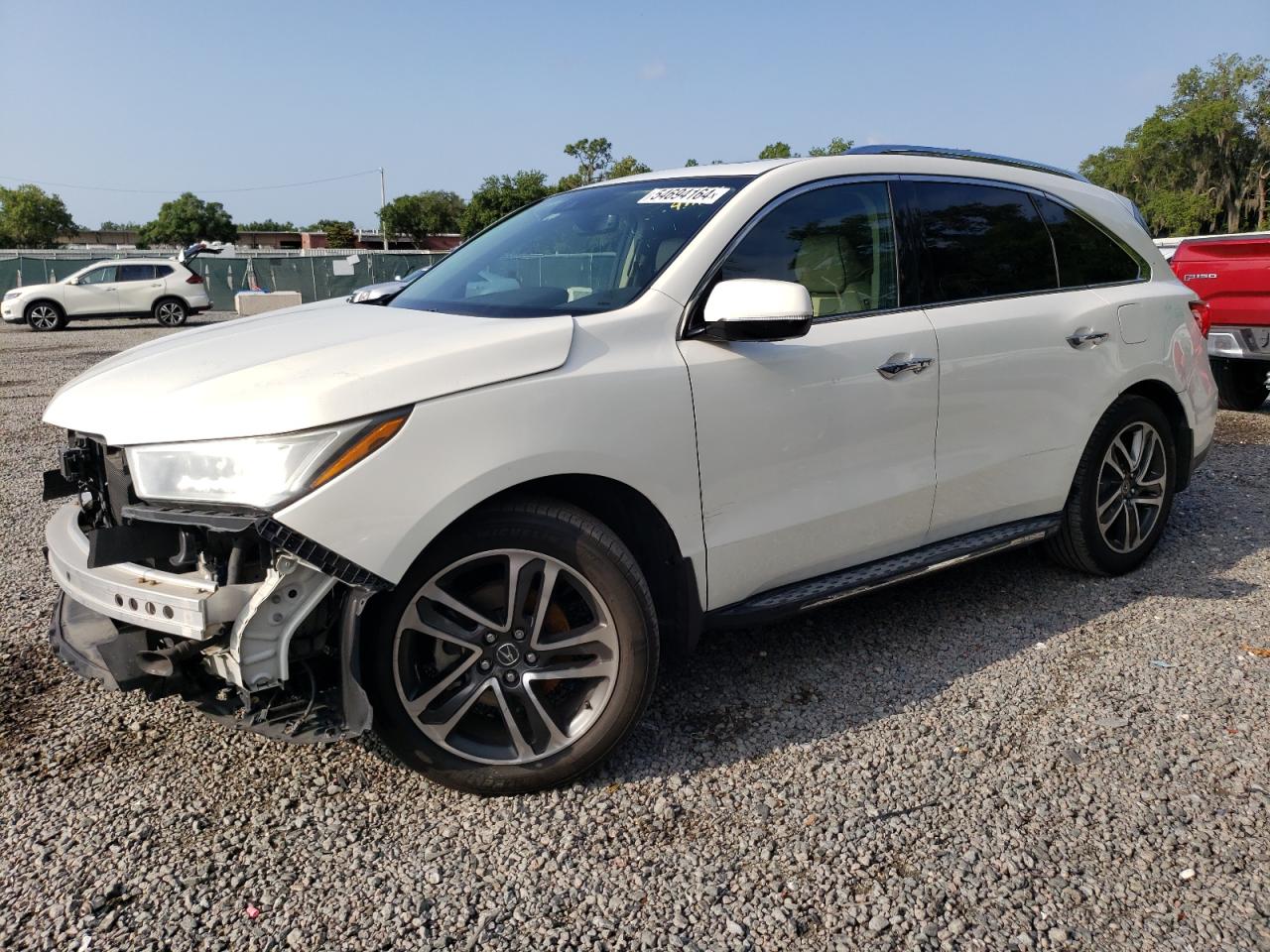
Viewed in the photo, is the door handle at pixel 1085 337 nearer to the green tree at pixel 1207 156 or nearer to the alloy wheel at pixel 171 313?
the alloy wheel at pixel 171 313

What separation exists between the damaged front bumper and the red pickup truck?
729 centimetres

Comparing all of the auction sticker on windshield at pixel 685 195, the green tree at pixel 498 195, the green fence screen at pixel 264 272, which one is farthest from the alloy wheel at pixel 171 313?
the green tree at pixel 498 195

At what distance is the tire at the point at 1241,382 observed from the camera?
8680mm

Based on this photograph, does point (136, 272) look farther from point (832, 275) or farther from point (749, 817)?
point (749, 817)

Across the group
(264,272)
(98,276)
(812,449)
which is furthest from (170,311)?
(812,449)

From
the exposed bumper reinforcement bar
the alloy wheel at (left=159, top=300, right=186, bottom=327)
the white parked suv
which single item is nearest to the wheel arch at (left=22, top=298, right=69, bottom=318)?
the alloy wheel at (left=159, top=300, right=186, bottom=327)

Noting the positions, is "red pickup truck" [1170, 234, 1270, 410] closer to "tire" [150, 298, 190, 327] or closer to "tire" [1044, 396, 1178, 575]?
"tire" [1044, 396, 1178, 575]

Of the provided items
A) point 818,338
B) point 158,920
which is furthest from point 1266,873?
point 158,920

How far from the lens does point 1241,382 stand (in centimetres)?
877

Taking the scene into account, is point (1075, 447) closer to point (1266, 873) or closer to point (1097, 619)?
point (1097, 619)

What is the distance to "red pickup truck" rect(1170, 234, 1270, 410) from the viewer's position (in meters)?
7.60

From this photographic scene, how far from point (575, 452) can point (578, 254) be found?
3.48ft

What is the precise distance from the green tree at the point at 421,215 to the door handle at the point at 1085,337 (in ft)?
294

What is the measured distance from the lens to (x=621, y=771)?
9.31 feet
